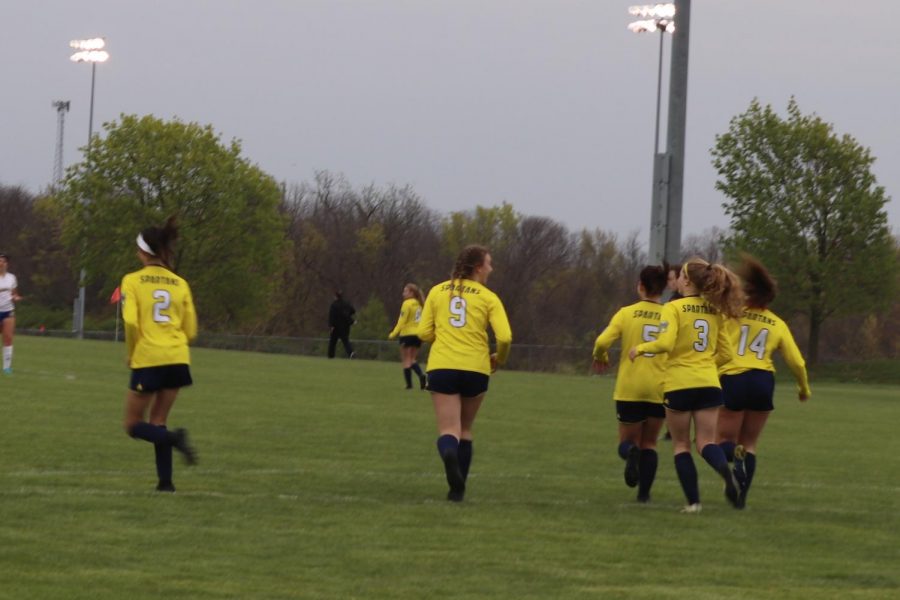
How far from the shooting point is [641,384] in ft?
36.2

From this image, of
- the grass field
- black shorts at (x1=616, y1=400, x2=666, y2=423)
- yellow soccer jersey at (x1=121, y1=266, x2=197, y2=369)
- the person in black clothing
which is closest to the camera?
the grass field

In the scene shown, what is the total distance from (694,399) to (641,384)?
61 cm

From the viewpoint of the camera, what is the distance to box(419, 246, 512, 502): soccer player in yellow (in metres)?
10.8

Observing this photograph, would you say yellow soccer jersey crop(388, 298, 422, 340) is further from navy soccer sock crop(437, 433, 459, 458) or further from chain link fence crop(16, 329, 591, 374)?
chain link fence crop(16, 329, 591, 374)

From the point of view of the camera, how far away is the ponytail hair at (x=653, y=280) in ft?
36.7

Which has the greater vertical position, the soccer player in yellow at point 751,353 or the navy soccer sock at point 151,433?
the soccer player in yellow at point 751,353

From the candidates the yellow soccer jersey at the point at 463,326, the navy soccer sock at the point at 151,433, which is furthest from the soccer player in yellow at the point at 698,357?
the navy soccer sock at the point at 151,433

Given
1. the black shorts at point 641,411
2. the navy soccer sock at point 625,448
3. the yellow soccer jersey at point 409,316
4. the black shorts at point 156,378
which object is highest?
the yellow soccer jersey at point 409,316

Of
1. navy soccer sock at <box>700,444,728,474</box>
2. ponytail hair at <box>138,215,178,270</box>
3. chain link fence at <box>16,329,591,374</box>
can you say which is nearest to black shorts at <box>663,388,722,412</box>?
navy soccer sock at <box>700,444,728,474</box>

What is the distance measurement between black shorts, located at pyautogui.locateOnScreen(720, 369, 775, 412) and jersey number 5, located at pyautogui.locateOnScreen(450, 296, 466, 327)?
2.05 meters

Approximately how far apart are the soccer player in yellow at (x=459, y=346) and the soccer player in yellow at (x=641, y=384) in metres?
0.82

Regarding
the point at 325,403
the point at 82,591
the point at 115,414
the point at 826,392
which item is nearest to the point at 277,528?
the point at 82,591

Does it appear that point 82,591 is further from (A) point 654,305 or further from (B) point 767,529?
(A) point 654,305

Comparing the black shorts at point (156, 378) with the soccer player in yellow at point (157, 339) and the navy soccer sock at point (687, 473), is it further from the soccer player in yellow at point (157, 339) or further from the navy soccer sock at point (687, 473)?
the navy soccer sock at point (687, 473)
